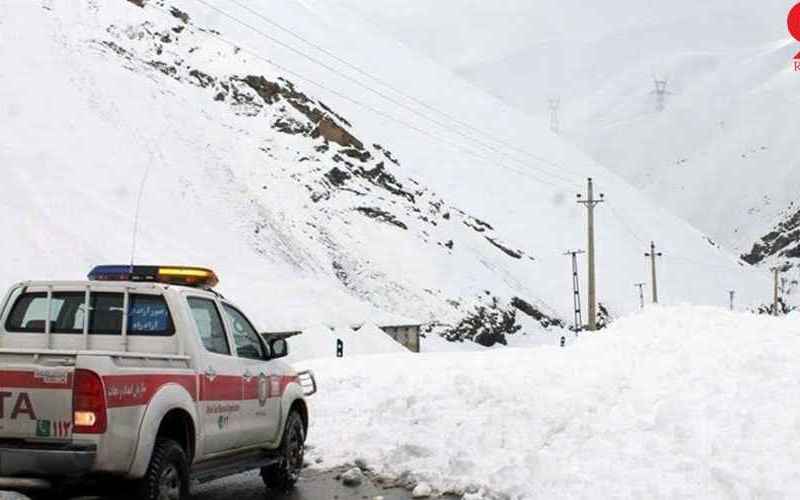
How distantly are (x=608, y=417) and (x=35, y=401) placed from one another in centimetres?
675

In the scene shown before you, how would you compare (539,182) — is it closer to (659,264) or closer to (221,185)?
(659,264)

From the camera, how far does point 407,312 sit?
63094mm

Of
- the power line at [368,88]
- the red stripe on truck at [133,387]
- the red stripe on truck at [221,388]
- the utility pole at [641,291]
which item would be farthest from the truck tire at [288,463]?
the power line at [368,88]

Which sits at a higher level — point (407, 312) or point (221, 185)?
point (221, 185)

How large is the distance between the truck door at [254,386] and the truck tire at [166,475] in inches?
51.0

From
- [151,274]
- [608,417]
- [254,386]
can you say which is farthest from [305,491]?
[608,417]

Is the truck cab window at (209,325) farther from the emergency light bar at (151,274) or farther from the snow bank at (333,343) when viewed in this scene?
the snow bank at (333,343)

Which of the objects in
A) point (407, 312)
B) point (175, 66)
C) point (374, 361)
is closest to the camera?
point (374, 361)

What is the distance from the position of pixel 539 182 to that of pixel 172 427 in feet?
366

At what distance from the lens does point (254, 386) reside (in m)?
8.76

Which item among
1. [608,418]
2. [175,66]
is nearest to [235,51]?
[175,66]

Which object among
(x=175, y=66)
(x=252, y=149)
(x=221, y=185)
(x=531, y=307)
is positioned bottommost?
(x=531, y=307)

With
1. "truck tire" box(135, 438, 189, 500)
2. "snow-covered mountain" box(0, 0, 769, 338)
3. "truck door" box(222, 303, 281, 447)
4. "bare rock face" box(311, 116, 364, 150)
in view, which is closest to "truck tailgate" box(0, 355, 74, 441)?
"truck tire" box(135, 438, 189, 500)

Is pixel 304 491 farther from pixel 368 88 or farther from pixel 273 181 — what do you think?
pixel 368 88
